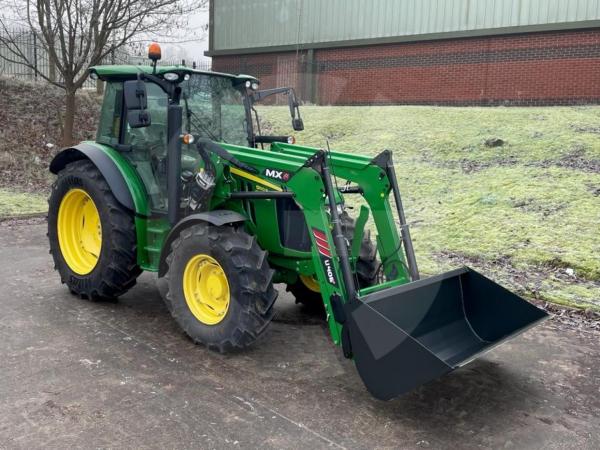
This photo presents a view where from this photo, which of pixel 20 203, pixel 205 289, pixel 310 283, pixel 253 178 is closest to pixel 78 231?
pixel 205 289

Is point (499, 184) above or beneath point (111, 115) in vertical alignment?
beneath

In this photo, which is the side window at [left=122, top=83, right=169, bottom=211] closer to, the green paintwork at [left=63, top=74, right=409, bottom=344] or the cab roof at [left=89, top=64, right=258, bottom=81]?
the green paintwork at [left=63, top=74, right=409, bottom=344]

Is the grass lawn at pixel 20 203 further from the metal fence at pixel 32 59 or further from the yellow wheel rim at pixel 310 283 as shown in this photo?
the yellow wheel rim at pixel 310 283

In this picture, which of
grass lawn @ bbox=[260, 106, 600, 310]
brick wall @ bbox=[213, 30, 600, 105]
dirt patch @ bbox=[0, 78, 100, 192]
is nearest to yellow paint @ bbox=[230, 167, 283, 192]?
grass lawn @ bbox=[260, 106, 600, 310]

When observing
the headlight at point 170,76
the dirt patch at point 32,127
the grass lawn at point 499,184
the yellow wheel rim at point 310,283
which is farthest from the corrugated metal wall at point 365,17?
the headlight at point 170,76

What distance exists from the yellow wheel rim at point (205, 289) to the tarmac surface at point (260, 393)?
28cm

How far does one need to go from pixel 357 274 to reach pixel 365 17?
637 inches

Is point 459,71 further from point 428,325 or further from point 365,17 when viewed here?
point 428,325

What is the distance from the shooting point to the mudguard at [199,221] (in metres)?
4.50

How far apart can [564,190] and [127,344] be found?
22.7ft

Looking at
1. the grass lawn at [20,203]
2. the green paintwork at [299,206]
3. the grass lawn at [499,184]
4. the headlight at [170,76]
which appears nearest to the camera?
the green paintwork at [299,206]

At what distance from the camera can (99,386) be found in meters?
4.01

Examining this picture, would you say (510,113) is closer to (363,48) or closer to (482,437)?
(363,48)

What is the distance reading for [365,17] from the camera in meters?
19.4
